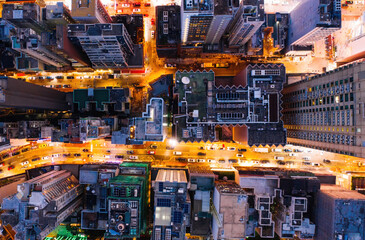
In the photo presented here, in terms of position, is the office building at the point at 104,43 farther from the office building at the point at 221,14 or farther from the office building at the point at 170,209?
the office building at the point at 170,209

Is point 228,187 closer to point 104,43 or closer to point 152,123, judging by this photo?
point 152,123

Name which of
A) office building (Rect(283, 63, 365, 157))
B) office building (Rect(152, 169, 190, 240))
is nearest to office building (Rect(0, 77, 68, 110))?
office building (Rect(152, 169, 190, 240))

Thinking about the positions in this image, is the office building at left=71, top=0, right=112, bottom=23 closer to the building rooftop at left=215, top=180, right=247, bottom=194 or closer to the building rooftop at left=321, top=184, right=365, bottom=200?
the building rooftop at left=215, top=180, right=247, bottom=194

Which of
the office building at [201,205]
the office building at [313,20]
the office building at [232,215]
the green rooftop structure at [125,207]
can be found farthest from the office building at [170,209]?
the office building at [313,20]

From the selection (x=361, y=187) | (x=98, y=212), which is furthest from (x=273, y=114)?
(x=98, y=212)

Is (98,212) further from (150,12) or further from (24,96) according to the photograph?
(150,12)
